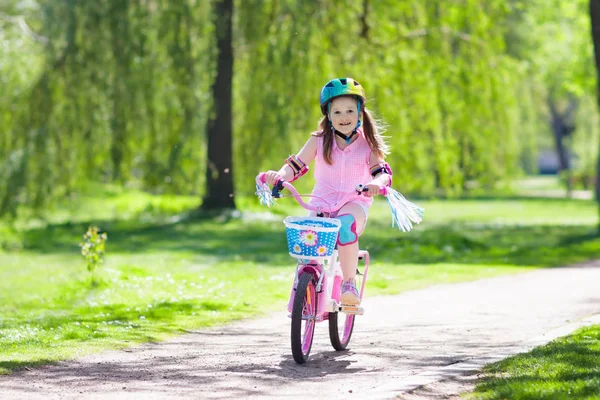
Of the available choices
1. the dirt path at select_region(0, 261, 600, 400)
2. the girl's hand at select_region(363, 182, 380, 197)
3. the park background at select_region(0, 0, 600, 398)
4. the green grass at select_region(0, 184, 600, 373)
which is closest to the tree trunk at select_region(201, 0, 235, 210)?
the park background at select_region(0, 0, 600, 398)

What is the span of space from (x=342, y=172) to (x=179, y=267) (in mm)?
7483

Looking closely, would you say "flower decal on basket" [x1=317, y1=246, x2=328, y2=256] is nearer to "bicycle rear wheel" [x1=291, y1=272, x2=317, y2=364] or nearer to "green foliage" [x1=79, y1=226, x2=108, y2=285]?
"bicycle rear wheel" [x1=291, y1=272, x2=317, y2=364]

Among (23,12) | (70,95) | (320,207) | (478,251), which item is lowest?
(478,251)

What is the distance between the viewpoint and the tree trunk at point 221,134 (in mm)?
19641

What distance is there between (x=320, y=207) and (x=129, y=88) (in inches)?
437

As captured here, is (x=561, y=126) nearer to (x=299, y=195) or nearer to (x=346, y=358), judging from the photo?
(x=346, y=358)

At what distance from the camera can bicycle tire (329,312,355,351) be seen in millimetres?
7168

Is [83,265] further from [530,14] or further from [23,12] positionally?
[530,14]

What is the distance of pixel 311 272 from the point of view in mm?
Result: 6820

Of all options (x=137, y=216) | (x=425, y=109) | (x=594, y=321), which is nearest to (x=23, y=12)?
(x=137, y=216)

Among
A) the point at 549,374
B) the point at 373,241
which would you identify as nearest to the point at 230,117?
the point at 373,241

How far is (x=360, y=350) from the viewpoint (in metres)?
7.45

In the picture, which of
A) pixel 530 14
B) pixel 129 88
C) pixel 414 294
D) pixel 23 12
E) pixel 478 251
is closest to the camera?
pixel 414 294

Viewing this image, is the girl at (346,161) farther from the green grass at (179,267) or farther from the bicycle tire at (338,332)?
the green grass at (179,267)
